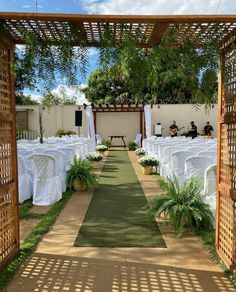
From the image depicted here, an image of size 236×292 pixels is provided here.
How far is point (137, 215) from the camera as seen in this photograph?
4496mm

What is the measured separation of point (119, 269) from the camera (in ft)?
9.21

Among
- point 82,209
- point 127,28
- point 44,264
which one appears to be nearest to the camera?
point 127,28

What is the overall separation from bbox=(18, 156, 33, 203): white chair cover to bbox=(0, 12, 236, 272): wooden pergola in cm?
224

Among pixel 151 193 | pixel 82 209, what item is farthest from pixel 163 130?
pixel 82 209

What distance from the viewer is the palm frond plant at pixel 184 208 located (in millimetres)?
3695

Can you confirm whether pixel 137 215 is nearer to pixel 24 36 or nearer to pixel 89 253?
pixel 89 253

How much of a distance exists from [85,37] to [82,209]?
2.83 metres

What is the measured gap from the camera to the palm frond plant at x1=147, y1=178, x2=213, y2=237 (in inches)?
145

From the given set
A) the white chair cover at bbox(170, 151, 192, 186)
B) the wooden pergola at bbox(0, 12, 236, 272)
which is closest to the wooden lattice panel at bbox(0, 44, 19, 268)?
the wooden pergola at bbox(0, 12, 236, 272)

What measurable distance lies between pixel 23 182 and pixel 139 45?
348cm

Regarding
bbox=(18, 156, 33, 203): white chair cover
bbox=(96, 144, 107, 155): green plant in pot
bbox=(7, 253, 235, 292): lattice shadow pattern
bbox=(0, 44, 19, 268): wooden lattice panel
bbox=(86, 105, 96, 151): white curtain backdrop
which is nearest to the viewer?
bbox=(7, 253, 235, 292): lattice shadow pattern

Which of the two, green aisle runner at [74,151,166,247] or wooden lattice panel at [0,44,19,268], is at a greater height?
wooden lattice panel at [0,44,19,268]

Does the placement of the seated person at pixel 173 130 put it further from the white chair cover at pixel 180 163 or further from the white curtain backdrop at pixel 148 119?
the white chair cover at pixel 180 163

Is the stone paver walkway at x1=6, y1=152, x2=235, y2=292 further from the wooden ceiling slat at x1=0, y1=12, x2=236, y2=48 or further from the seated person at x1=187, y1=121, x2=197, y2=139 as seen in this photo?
the seated person at x1=187, y1=121, x2=197, y2=139
